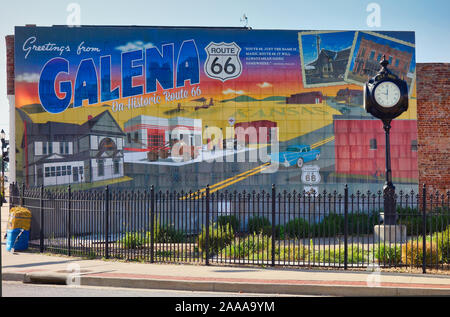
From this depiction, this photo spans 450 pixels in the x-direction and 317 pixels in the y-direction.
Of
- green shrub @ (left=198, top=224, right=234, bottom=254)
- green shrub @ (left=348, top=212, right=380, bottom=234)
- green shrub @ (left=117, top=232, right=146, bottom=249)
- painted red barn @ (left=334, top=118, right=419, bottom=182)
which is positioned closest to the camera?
green shrub @ (left=348, top=212, right=380, bottom=234)

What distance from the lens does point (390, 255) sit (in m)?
13.2

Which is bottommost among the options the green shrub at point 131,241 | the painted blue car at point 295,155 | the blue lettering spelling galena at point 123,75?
the green shrub at point 131,241

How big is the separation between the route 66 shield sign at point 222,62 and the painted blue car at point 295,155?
13.1ft

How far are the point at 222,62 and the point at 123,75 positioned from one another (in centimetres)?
441

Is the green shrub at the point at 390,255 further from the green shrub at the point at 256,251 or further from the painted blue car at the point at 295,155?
the painted blue car at the point at 295,155

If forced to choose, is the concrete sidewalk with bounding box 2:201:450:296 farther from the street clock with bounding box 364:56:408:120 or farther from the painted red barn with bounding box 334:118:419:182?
the painted red barn with bounding box 334:118:419:182

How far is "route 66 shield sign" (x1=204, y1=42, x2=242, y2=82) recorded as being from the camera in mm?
24016

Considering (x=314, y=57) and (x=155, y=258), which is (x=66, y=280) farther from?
(x=314, y=57)

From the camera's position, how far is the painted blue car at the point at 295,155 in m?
24.0

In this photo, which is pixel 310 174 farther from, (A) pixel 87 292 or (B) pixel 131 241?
(A) pixel 87 292

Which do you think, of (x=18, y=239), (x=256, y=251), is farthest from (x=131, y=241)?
(x=256, y=251)

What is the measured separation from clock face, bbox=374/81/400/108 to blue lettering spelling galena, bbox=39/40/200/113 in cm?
1076

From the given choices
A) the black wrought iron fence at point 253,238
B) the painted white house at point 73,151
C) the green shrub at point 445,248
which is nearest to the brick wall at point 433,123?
the black wrought iron fence at point 253,238

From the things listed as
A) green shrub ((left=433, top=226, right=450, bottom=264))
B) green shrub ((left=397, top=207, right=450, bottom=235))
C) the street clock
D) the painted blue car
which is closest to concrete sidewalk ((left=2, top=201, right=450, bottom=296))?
green shrub ((left=397, top=207, right=450, bottom=235))
